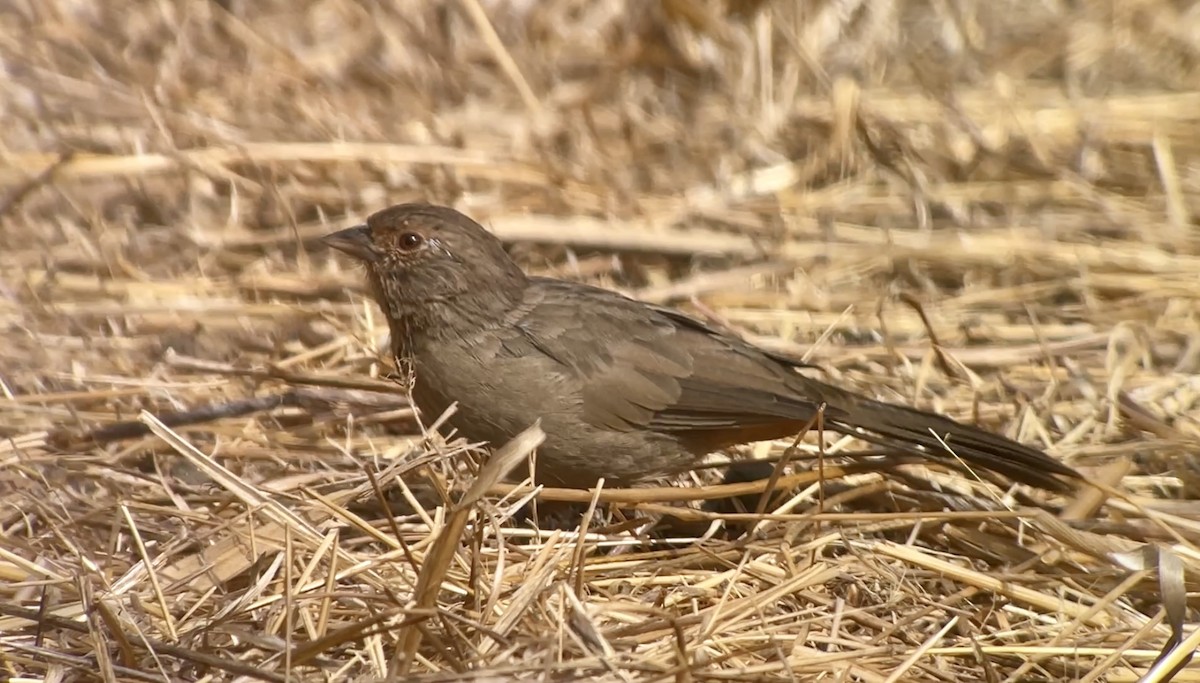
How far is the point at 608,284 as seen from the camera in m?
5.38

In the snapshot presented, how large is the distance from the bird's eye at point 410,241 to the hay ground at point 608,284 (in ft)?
1.53

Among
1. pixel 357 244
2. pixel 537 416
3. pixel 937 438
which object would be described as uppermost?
pixel 357 244

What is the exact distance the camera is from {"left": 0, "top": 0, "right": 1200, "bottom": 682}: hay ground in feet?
10.1

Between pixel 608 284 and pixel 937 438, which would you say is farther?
pixel 608 284

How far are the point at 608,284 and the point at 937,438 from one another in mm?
1974

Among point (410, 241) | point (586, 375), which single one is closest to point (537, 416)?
point (586, 375)

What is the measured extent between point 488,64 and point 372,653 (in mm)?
4674

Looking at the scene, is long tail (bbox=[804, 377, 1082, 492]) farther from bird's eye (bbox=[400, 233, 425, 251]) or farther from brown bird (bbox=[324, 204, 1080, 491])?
bird's eye (bbox=[400, 233, 425, 251])

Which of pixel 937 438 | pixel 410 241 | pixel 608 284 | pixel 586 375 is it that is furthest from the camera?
pixel 608 284

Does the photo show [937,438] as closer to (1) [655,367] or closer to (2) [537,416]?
(1) [655,367]

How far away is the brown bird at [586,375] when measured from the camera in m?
3.77

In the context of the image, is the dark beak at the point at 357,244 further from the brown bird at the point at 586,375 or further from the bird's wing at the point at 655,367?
the bird's wing at the point at 655,367

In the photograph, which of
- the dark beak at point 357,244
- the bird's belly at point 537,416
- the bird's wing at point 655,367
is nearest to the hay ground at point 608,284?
the bird's belly at point 537,416

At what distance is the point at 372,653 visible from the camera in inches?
113
